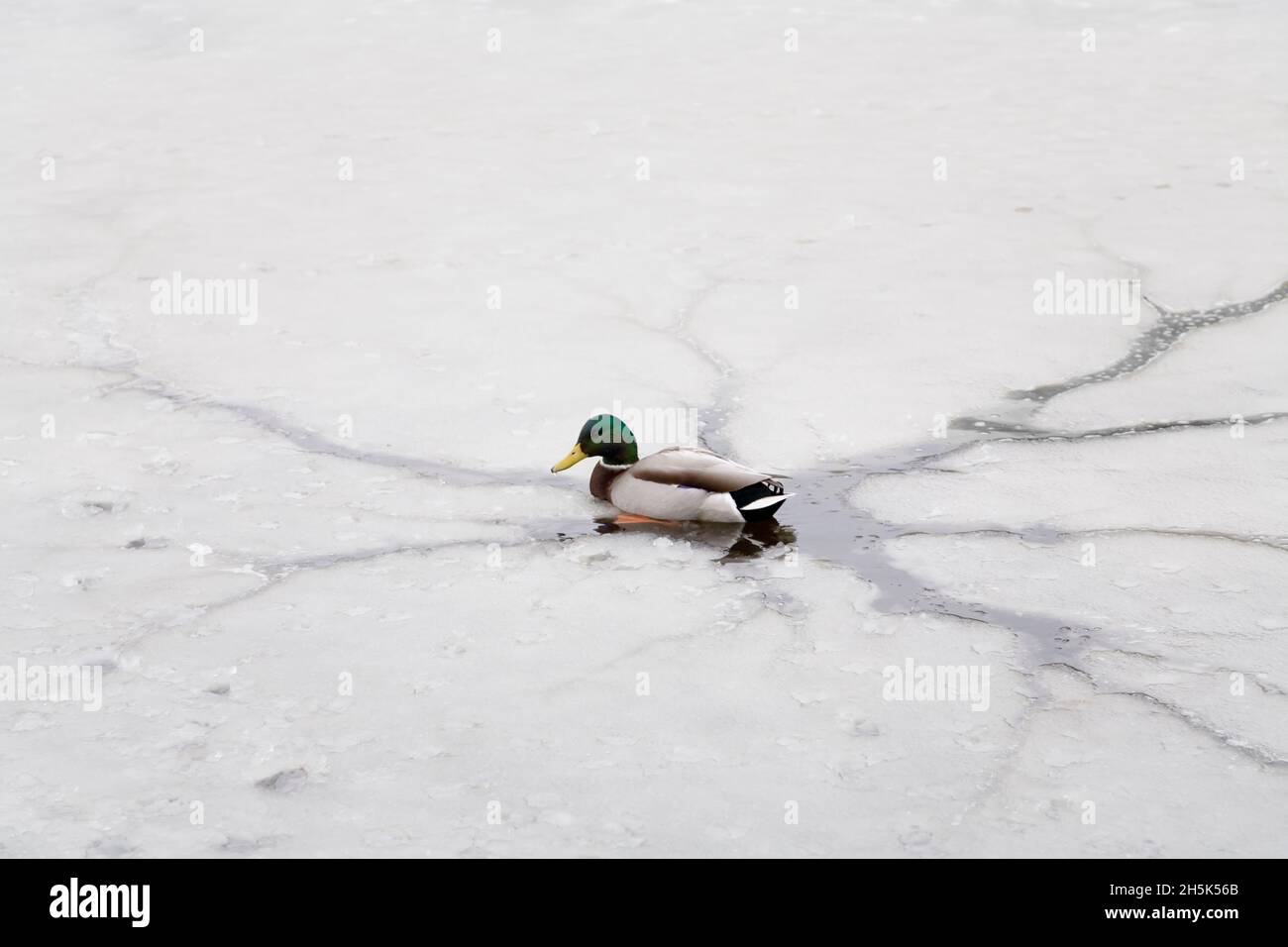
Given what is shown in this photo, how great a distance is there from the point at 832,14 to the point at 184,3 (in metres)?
4.94

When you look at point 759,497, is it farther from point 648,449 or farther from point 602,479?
point 648,449

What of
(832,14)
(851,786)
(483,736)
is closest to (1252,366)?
(851,786)

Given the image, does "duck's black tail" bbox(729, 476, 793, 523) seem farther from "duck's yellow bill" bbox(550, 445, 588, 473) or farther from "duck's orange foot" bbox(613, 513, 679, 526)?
"duck's yellow bill" bbox(550, 445, 588, 473)

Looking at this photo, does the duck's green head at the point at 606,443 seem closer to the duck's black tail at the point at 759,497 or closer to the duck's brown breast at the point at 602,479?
the duck's brown breast at the point at 602,479

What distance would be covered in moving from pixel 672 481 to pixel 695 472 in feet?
0.23

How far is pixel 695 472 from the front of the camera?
4152 mm

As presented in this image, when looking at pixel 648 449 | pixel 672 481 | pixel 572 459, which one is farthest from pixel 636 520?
pixel 648 449

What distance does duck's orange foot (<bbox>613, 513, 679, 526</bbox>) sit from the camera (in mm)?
4195

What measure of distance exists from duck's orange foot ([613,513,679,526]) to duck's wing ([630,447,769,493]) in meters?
0.11

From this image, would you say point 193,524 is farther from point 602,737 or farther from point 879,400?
point 879,400

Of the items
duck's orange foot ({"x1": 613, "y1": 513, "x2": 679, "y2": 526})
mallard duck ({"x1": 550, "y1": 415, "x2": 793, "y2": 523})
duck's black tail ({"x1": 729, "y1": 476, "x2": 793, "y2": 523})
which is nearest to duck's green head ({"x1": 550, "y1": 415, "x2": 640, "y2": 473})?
mallard duck ({"x1": 550, "y1": 415, "x2": 793, "y2": 523})

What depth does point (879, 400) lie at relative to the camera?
5031 millimetres

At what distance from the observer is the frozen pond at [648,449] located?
303 centimetres

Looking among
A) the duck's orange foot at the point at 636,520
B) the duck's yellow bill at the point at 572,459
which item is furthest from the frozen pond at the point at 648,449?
the duck's yellow bill at the point at 572,459
